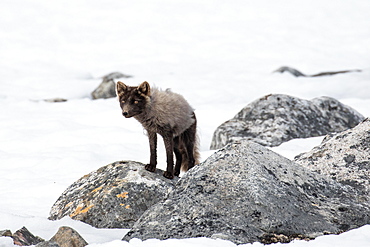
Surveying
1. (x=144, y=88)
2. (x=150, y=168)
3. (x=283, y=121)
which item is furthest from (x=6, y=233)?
(x=283, y=121)

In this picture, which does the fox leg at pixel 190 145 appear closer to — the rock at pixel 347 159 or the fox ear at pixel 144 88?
the fox ear at pixel 144 88

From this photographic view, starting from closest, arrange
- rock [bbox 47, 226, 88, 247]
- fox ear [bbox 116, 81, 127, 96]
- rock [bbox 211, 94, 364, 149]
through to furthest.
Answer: rock [bbox 47, 226, 88, 247] → fox ear [bbox 116, 81, 127, 96] → rock [bbox 211, 94, 364, 149]

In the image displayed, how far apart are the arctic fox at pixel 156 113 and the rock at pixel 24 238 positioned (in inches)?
76.9

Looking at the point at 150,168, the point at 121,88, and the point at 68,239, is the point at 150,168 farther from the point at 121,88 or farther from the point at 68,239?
the point at 68,239

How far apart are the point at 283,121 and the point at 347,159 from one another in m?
4.75

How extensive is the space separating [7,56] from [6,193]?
2073 cm

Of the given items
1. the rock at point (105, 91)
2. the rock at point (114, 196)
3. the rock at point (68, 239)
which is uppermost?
the rock at point (68, 239)

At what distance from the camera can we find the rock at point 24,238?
5109mm

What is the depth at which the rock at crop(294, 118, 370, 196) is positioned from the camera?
243 inches

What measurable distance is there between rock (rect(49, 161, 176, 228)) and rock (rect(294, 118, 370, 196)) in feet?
6.51

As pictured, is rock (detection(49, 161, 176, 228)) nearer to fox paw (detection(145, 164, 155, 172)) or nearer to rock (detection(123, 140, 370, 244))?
fox paw (detection(145, 164, 155, 172))

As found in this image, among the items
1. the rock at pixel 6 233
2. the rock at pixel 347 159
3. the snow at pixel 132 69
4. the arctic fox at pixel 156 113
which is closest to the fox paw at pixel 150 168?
the arctic fox at pixel 156 113

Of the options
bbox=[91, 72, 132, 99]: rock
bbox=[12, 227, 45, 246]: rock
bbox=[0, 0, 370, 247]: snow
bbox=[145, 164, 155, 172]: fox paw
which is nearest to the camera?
bbox=[12, 227, 45, 246]: rock

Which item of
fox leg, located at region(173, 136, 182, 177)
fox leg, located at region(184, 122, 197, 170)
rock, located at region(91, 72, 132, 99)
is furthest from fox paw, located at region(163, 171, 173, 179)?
rock, located at region(91, 72, 132, 99)
